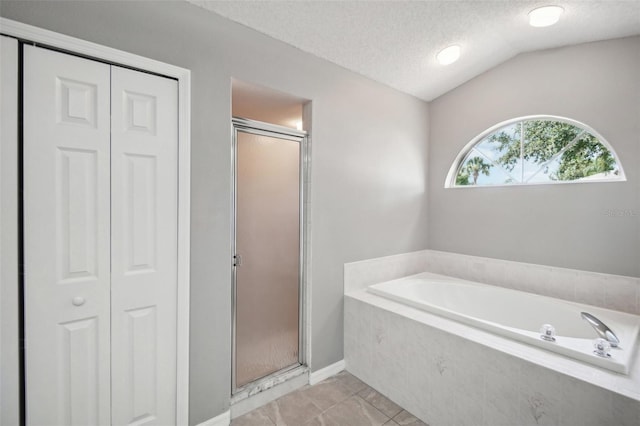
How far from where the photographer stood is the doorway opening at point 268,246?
6.68ft

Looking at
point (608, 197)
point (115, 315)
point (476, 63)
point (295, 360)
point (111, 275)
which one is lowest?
point (295, 360)

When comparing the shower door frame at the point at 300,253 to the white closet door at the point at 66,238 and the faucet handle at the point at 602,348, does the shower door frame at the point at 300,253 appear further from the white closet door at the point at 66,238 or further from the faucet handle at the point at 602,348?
the faucet handle at the point at 602,348

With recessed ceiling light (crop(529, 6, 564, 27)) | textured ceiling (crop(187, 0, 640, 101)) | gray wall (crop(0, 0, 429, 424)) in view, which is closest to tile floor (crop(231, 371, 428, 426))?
gray wall (crop(0, 0, 429, 424))

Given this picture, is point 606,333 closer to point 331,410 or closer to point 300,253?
point 331,410

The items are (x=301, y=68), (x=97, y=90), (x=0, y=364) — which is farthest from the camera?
(x=301, y=68)

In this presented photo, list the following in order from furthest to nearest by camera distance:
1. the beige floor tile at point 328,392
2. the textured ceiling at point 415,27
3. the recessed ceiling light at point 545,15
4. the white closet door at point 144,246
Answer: the beige floor tile at point 328,392, the recessed ceiling light at point 545,15, the textured ceiling at point 415,27, the white closet door at point 144,246

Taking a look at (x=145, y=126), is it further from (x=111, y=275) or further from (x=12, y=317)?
(x=12, y=317)

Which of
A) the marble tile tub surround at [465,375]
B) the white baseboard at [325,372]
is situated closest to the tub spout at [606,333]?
the marble tile tub surround at [465,375]

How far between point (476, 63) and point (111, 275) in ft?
10.8

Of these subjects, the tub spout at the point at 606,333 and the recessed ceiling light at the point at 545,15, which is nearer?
the tub spout at the point at 606,333

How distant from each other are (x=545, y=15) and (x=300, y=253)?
245 cm

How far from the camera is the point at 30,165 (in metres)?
1.26

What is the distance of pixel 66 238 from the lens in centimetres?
134

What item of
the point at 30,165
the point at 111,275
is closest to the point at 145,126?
the point at 30,165
